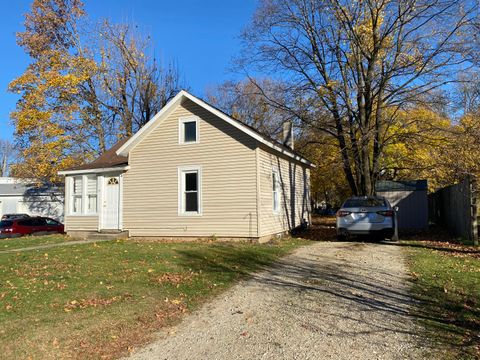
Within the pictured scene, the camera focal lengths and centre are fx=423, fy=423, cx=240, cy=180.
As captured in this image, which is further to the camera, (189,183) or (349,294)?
(189,183)

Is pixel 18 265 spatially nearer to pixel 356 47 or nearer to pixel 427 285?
pixel 427 285

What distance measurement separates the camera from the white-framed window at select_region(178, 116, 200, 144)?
52.8 ft

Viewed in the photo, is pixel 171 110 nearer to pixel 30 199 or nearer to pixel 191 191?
pixel 191 191

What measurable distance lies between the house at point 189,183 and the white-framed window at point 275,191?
1.6 inches

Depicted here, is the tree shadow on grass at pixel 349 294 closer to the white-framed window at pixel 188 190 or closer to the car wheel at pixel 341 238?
the car wheel at pixel 341 238

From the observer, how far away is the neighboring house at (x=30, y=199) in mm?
39781

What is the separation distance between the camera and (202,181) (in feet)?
51.5

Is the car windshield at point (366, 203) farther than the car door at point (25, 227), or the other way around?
the car door at point (25, 227)

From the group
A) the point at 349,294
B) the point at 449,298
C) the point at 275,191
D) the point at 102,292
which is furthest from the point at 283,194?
the point at 102,292

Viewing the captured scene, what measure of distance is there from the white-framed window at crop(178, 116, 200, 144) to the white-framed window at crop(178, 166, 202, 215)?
3.57ft

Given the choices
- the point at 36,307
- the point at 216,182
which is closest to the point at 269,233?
the point at 216,182

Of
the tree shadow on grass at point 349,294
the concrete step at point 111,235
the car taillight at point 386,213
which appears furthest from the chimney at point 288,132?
the tree shadow on grass at point 349,294

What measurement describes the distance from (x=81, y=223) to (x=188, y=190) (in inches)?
215

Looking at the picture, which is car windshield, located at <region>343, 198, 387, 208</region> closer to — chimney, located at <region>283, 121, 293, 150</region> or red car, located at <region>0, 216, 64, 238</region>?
chimney, located at <region>283, 121, 293, 150</region>
